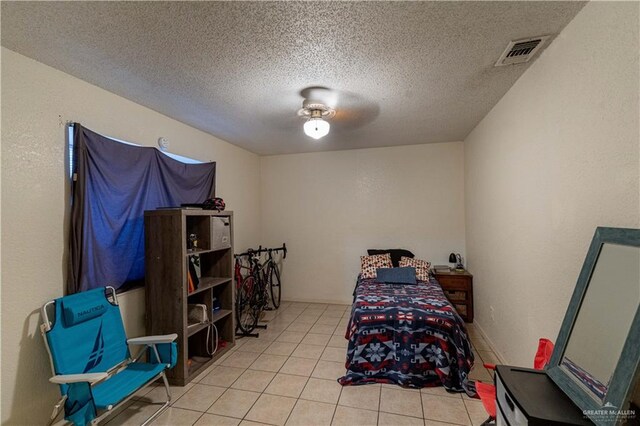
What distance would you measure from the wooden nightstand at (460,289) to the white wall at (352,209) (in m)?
0.56

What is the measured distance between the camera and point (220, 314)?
10.7 feet

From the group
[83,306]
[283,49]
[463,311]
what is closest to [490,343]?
[463,311]

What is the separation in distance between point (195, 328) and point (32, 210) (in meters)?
1.65

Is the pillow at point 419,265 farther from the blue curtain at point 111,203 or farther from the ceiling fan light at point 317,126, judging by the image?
the blue curtain at point 111,203

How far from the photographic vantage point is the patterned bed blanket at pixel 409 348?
8.22ft

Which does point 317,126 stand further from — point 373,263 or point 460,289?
point 460,289

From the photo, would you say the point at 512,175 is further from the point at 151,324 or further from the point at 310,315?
the point at 151,324

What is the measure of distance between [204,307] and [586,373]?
2973 mm

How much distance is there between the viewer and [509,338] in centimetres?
267

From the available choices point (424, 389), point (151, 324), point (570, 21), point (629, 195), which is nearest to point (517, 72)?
point (570, 21)

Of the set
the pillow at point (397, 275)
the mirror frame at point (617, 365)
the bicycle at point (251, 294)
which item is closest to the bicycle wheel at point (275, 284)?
the bicycle at point (251, 294)

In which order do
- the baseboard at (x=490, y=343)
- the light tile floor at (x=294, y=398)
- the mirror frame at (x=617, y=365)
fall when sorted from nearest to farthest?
1. the mirror frame at (x=617, y=365)
2. the light tile floor at (x=294, y=398)
3. the baseboard at (x=490, y=343)

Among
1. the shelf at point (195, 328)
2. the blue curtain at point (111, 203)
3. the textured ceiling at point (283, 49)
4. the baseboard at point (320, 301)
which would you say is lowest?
the baseboard at point (320, 301)

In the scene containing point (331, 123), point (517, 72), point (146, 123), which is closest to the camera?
point (517, 72)
